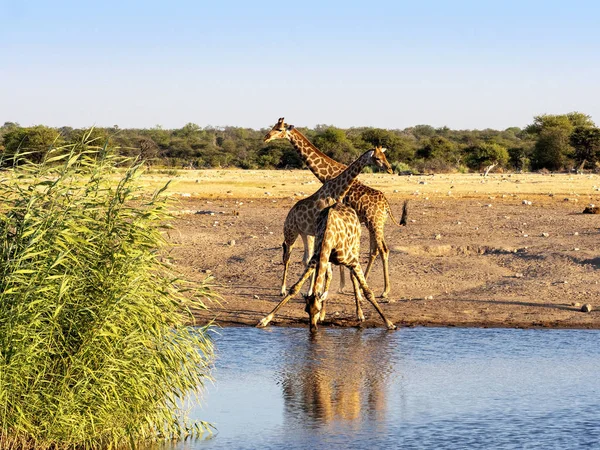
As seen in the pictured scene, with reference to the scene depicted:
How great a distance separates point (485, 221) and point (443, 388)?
38.4 ft

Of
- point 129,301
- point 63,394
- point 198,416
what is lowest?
point 198,416

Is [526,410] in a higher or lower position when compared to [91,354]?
lower

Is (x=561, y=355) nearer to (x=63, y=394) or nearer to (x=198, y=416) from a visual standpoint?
(x=198, y=416)

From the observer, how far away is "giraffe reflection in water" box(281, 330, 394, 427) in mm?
8438

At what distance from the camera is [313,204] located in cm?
1345

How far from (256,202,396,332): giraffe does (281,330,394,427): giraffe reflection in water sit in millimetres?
380

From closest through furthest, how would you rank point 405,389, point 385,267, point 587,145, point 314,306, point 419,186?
point 405,389 → point 314,306 → point 385,267 → point 419,186 → point 587,145

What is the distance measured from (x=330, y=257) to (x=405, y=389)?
289 centimetres

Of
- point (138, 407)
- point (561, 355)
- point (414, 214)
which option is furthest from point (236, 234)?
point (138, 407)

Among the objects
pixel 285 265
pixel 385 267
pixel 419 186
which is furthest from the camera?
pixel 419 186

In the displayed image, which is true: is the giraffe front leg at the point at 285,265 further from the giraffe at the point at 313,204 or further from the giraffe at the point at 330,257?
the giraffe at the point at 330,257

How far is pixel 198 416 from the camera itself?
8.31m

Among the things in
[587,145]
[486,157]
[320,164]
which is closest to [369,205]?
[320,164]

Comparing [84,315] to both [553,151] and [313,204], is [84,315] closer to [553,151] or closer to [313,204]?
[313,204]
